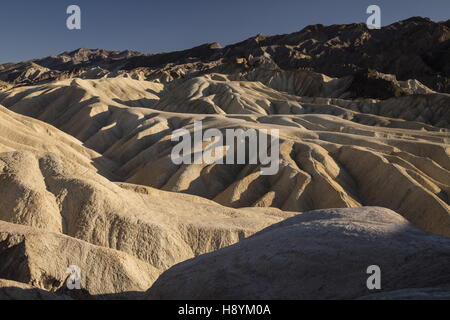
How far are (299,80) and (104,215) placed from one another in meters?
72.8

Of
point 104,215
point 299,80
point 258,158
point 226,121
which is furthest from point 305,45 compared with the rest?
point 104,215

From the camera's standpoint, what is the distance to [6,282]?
6223mm

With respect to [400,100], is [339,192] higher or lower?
lower

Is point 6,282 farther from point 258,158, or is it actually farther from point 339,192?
point 258,158
